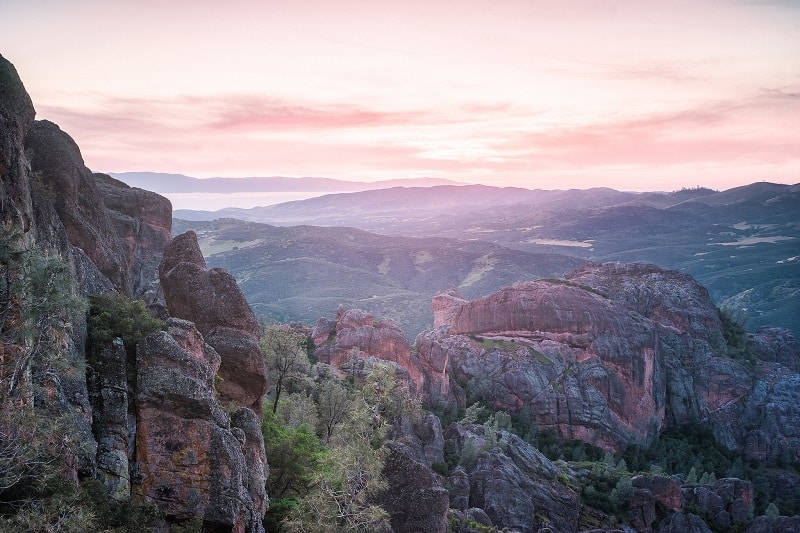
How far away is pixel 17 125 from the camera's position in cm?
2270

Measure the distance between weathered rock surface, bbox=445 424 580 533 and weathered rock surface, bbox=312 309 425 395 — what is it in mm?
23716

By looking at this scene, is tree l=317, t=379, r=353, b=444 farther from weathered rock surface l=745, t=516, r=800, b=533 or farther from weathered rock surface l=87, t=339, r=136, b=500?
weathered rock surface l=745, t=516, r=800, b=533

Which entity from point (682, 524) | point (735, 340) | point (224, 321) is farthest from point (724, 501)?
point (735, 340)

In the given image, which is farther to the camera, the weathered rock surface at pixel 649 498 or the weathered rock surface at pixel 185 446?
the weathered rock surface at pixel 649 498

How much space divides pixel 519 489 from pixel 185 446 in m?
44.8

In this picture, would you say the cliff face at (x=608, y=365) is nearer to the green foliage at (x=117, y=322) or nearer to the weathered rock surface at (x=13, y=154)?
the green foliage at (x=117, y=322)

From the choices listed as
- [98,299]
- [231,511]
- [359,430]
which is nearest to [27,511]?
[231,511]

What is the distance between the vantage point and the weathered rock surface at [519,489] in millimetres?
53969

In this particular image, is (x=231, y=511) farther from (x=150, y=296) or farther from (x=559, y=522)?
(x=559, y=522)

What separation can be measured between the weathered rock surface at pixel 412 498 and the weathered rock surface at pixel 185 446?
370 inches

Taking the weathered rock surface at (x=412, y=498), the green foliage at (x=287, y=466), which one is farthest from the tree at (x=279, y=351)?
the weathered rock surface at (x=412, y=498)

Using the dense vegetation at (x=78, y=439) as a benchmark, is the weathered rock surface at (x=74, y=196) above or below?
above

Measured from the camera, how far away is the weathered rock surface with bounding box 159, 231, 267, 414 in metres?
30.2

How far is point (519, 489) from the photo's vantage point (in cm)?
5709
